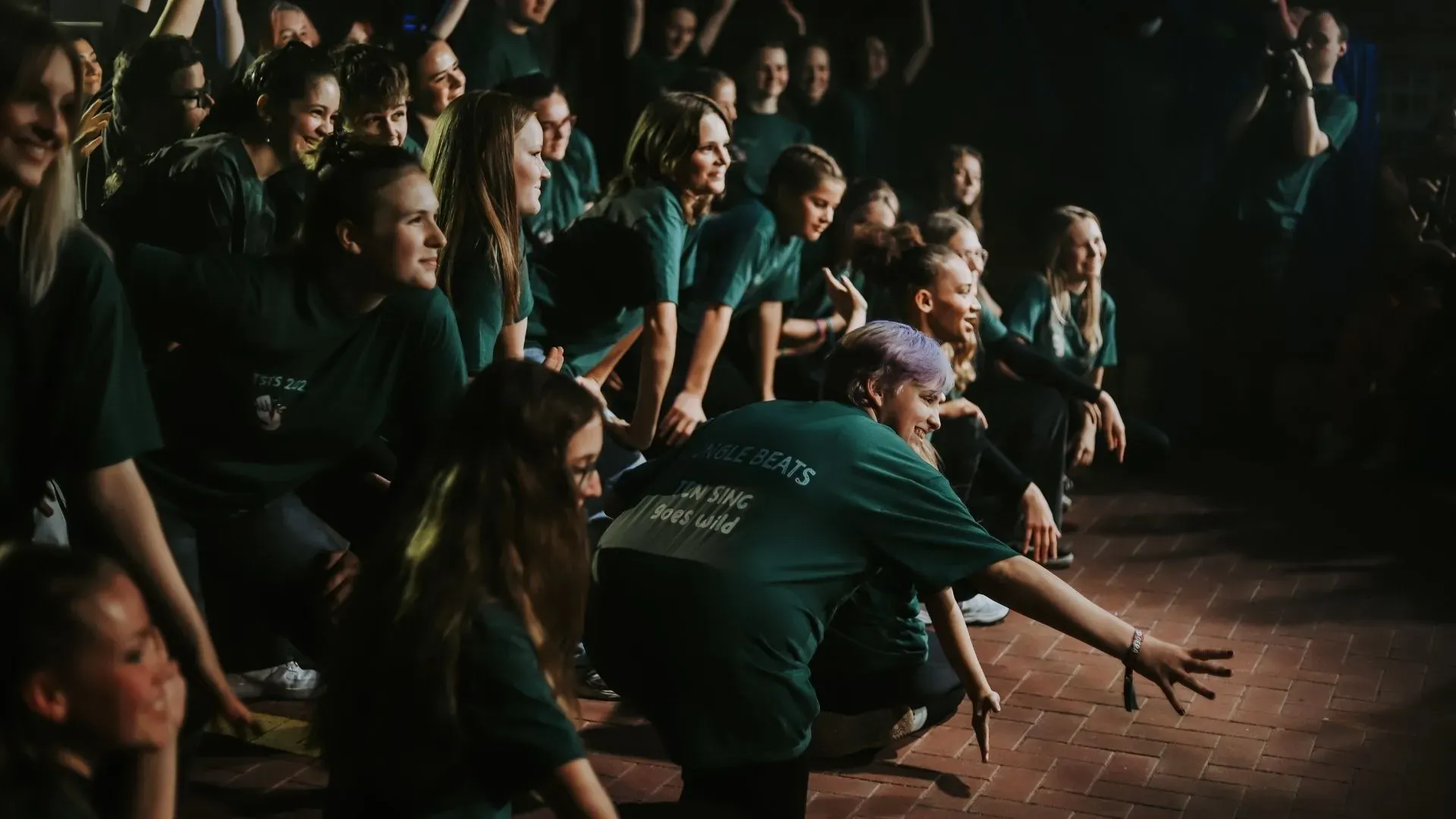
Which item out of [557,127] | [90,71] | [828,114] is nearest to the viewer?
[90,71]

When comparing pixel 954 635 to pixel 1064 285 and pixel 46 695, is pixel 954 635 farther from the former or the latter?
pixel 1064 285

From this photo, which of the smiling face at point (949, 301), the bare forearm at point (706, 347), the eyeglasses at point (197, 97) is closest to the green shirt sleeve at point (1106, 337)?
the smiling face at point (949, 301)

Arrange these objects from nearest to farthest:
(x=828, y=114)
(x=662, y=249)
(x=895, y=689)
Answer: (x=895, y=689), (x=662, y=249), (x=828, y=114)

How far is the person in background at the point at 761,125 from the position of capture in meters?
8.28

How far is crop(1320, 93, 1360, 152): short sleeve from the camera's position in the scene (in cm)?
946

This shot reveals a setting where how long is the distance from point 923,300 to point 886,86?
570cm

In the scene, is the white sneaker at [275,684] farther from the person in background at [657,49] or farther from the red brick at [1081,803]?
the person in background at [657,49]

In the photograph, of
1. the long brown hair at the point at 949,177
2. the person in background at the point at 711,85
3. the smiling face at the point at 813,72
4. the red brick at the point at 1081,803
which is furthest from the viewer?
the smiling face at the point at 813,72

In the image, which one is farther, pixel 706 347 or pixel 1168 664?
pixel 706 347

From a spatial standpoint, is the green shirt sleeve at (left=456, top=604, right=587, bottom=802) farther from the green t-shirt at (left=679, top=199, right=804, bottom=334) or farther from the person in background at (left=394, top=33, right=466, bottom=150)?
the person in background at (left=394, top=33, right=466, bottom=150)

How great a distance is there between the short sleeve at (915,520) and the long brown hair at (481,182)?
1.51 m

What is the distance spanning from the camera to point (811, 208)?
631 cm

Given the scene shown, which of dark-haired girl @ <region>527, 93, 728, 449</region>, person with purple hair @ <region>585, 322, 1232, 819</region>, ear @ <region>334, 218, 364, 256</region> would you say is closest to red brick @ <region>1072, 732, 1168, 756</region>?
person with purple hair @ <region>585, 322, 1232, 819</region>

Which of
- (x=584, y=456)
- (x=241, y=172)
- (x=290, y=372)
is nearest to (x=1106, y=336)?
(x=241, y=172)
